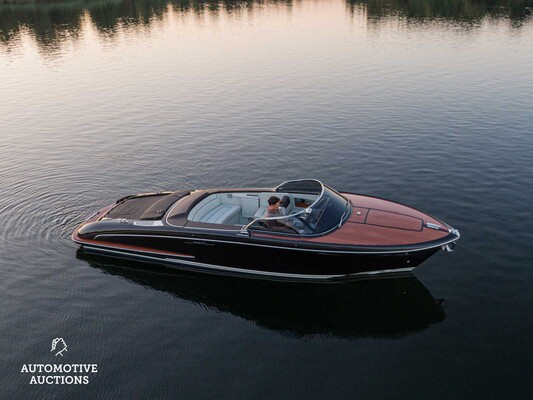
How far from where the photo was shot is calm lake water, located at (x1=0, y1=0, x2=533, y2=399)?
10.9 metres

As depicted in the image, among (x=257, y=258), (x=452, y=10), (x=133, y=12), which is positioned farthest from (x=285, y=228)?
(x=133, y=12)

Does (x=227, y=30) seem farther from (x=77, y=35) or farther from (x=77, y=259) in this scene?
(x=77, y=259)

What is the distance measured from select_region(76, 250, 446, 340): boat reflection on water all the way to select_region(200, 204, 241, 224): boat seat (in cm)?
186

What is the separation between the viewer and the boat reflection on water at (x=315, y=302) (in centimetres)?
1221

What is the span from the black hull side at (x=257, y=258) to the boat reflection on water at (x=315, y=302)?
403 mm

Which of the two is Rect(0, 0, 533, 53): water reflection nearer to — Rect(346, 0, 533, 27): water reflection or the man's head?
Rect(346, 0, 533, 27): water reflection

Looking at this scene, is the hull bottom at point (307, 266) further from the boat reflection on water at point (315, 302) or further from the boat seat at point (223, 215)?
the boat seat at point (223, 215)

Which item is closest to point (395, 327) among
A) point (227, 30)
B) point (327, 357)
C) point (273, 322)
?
point (327, 357)

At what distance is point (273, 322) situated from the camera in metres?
12.5

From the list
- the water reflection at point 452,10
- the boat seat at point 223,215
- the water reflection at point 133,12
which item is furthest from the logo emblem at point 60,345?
the water reflection at point 452,10

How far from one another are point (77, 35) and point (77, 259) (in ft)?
178

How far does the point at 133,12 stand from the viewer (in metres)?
79.2

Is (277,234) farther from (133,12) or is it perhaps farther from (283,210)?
(133,12)

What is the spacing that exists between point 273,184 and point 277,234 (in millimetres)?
7848
